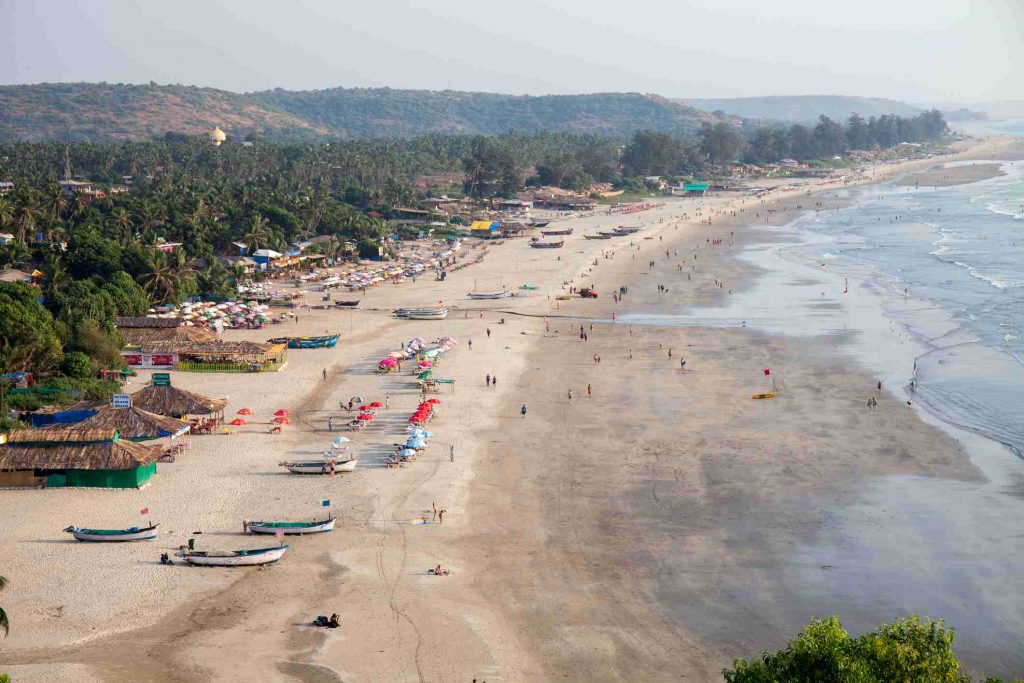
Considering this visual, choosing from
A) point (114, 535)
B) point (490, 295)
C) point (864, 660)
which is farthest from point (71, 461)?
point (490, 295)

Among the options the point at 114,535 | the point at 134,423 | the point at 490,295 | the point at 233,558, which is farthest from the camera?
the point at 490,295

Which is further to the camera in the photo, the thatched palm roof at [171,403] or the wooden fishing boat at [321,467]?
the thatched palm roof at [171,403]

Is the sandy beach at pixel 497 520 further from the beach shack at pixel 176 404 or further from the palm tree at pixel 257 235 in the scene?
the palm tree at pixel 257 235

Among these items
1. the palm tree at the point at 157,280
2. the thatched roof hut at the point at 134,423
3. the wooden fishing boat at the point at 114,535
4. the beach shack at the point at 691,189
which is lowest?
the wooden fishing boat at the point at 114,535

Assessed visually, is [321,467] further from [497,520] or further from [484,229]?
[484,229]

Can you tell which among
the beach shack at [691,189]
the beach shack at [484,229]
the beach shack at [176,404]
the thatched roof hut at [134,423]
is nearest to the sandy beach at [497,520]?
the thatched roof hut at [134,423]

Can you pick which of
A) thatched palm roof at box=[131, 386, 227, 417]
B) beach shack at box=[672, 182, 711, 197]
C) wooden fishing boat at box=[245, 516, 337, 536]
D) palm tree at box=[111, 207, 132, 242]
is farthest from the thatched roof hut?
beach shack at box=[672, 182, 711, 197]
